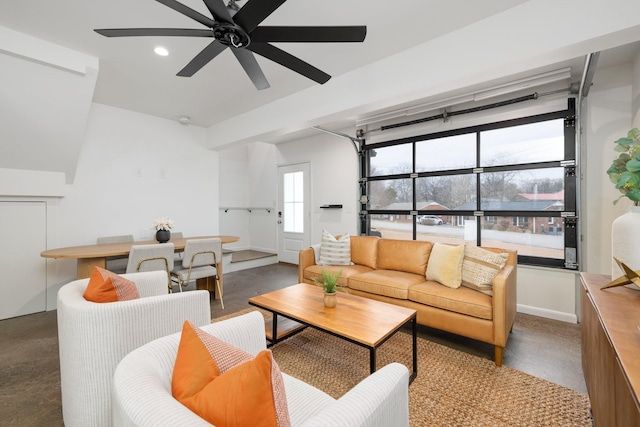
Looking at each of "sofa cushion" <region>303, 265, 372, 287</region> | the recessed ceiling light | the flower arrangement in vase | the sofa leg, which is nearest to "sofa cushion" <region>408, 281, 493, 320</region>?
the sofa leg

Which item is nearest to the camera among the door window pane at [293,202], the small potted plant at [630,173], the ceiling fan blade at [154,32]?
the small potted plant at [630,173]

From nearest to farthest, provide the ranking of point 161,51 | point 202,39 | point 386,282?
point 202,39 → point 161,51 → point 386,282

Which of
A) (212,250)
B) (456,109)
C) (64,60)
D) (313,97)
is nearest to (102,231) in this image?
(212,250)

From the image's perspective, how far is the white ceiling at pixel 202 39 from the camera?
2.07 m

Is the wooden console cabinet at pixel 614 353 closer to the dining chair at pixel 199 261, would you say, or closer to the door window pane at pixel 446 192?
the door window pane at pixel 446 192

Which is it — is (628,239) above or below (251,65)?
below

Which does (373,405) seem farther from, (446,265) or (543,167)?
(543,167)

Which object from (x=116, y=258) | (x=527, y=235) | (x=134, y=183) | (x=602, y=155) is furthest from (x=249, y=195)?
(x=602, y=155)

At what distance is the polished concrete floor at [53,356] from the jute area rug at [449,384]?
198 millimetres

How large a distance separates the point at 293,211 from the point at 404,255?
10.4ft

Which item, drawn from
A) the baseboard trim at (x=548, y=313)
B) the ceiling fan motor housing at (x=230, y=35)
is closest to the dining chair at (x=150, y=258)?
the ceiling fan motor housing at (x=230, y=35)

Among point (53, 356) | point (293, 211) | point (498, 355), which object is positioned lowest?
point (53, 356)

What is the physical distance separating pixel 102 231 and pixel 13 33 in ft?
7.80

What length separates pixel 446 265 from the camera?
9.05 feet
